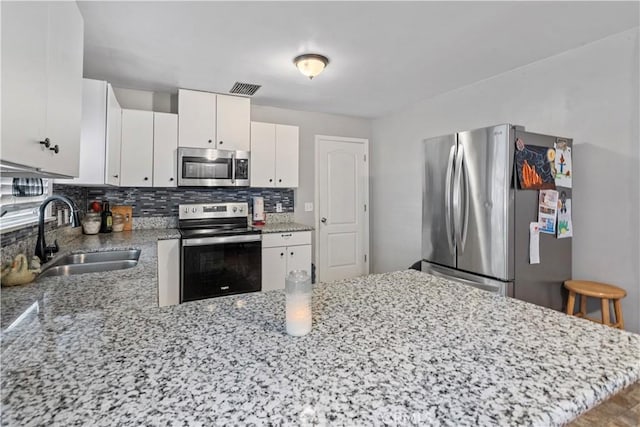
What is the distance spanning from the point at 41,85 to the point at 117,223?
2308 millimetres

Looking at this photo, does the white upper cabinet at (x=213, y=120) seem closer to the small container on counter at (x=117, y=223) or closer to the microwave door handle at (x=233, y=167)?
the microwave door handle at (x=233, y=167)

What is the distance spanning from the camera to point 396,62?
266cm

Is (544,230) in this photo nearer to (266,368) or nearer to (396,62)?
(396,62)

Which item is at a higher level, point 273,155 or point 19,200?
point 273,155

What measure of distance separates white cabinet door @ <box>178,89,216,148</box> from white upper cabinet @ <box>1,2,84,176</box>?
1592 millimetres

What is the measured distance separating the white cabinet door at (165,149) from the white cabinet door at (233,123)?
43 centimetres

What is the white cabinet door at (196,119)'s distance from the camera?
3180 millimetres

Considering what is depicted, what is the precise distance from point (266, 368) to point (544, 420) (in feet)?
1.74

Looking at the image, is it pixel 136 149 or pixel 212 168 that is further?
pixel 212 168

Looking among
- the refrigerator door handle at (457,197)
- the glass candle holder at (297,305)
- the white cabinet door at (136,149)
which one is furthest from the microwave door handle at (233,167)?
the glass candle holder at (297,305)

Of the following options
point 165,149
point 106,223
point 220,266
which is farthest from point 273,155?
point 106,223

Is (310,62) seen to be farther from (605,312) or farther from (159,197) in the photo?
(605,312)

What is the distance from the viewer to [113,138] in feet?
8.95

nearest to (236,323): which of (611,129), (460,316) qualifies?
(460,316)
